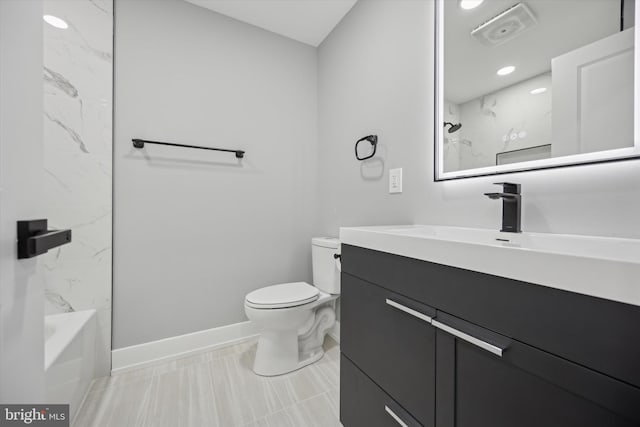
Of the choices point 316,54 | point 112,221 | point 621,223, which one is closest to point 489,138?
point 621,223

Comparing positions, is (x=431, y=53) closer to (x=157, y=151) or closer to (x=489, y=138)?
(x=489, y=138)

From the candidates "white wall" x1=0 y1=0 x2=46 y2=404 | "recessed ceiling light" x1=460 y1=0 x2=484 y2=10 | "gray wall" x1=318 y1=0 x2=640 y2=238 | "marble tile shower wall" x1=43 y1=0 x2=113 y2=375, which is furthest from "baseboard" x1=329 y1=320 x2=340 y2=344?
"recessed ceiling light" x1=460 y1=0 x2=484 y2=10

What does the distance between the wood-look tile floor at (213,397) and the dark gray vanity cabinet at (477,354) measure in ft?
1.25

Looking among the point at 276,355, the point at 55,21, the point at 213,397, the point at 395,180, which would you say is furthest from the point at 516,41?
the point at 55,21

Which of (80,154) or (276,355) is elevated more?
(80,154)

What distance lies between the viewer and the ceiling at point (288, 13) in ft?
5.65

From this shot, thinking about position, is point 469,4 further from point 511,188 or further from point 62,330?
point 62,330

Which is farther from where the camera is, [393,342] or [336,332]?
[336,332]

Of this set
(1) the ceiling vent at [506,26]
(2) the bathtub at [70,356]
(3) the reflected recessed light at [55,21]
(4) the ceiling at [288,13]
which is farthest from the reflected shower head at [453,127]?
(3) the reflected recessed light at [55,21]

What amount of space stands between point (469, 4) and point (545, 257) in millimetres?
1190

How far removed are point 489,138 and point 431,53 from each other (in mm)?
534

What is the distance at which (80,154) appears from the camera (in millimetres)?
1414

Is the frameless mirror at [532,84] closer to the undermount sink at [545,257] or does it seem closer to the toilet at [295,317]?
the undermount sink at [545,257]

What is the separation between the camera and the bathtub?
97cm
